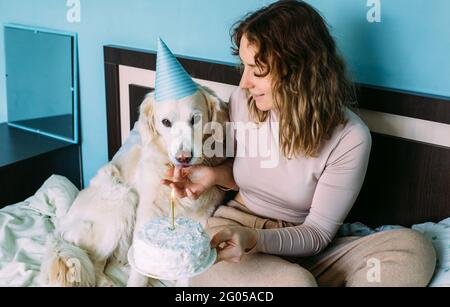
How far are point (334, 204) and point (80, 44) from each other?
4.31 ft

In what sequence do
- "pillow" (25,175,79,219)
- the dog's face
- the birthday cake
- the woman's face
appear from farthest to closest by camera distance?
"pillow" (25,175,79,219) → the dog's face → the woman's face → the birthday cake

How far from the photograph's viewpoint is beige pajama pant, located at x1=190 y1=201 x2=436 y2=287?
1.27 m

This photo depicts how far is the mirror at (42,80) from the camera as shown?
2.28m

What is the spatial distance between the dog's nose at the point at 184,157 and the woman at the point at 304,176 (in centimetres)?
7

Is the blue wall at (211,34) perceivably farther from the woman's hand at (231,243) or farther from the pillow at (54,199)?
the woman's hand at (231,243)

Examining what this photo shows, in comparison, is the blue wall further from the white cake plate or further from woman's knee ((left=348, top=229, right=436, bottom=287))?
the white cake plate

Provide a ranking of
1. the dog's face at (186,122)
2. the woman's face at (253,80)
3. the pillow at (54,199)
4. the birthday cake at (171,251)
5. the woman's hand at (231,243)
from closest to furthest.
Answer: the birthday cake at (171,251) → the woman's hand at (231,243) → the woman's face at (253,80) → the dog's face at (186,122) → the pillow at (54,199)

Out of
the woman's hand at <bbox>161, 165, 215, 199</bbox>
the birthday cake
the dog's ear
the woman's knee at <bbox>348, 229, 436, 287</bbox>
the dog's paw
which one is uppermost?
the dog's ear

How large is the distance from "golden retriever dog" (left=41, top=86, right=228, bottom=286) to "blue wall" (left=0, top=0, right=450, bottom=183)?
41 cm

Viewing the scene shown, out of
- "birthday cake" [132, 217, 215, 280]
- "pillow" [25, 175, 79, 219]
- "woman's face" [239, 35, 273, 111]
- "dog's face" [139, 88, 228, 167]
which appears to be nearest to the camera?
"birthday cake" [132, 217, 215, 280]

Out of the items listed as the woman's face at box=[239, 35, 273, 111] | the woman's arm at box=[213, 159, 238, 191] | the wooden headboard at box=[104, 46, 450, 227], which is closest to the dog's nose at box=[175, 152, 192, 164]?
the woman's arm at box=[213, 159, 238, 191]

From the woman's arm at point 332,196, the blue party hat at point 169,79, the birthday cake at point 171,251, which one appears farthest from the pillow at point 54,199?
the woman's arm at point 332,196

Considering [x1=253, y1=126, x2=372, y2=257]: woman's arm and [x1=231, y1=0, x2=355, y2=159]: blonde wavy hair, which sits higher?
[x1=231, y1=0, x2=355, y2=159]: blonde wavy hair
